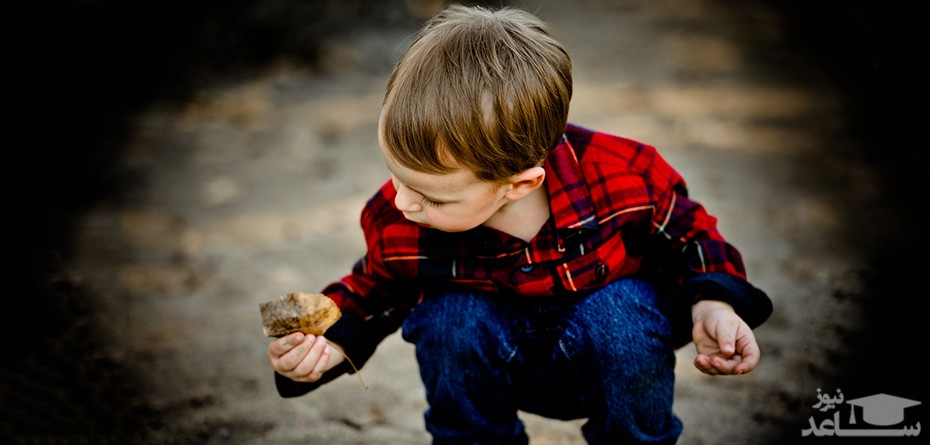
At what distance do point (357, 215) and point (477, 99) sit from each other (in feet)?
4.30

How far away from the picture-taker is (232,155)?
2547mm

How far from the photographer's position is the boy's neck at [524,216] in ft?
4.13

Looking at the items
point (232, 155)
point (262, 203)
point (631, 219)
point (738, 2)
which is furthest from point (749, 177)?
point (232, 155)

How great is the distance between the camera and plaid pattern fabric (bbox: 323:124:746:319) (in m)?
1.23

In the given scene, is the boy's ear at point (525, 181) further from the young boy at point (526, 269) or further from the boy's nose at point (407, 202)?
the boy's nose at point (407, 202)

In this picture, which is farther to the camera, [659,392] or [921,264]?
[921,264]

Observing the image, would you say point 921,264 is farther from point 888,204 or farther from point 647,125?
point 647,125

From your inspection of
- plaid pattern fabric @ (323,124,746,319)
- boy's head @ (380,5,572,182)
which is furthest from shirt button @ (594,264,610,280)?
boy's head @ (380,5,572,182)

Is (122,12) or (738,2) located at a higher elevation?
(738,2)

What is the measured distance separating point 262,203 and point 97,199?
496 mm

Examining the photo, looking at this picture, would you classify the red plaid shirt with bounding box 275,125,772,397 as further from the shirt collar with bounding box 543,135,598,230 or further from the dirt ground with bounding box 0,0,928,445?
the dirt ground with bounding box 0,0,928,445

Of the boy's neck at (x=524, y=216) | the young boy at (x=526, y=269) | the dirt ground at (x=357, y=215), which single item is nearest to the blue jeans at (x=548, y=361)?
the young boy at (x=526, y=269)

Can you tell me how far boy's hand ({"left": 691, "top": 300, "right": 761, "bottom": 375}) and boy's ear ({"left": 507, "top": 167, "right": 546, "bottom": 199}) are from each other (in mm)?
309

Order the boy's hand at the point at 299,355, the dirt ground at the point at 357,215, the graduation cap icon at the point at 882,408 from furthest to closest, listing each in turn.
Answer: the dirt ground at the point at 357,215
the graduation cap icon at the point at 882,408
the boy's hand at the point at 299,355
